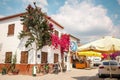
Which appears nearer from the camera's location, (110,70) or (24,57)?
(110,70)

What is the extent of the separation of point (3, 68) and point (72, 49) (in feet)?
46.8

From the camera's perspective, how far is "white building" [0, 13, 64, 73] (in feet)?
66.5

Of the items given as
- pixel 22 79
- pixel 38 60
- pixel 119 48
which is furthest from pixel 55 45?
pixel 119 48

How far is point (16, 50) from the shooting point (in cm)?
2119

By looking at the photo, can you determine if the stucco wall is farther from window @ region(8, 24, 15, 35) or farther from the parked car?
the parked car

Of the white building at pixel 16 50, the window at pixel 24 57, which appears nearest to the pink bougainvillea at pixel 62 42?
the white building at pixel 16 50

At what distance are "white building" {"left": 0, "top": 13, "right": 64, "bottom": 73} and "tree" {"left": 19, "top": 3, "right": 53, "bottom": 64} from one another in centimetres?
161

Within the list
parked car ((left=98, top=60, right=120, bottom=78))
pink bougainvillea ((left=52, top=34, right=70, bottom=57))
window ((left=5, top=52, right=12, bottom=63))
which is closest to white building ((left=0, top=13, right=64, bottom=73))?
window ((left=5, top=52, right=12, bottom=63))

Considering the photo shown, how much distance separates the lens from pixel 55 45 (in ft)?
74.1

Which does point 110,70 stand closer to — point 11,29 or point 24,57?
point 24,57

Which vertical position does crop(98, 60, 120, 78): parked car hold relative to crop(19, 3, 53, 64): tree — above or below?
below

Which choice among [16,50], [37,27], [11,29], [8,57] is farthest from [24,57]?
[11,29]

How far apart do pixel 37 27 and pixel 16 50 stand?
4.39 metres

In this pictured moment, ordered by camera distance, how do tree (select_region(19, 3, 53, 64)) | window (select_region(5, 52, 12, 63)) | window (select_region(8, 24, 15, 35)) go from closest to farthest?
tree (select_region(19, 3, 53, 64)) → window (select_region(5, 52, 12, 63)) → window (select_region(8, 24, 15, 35))
